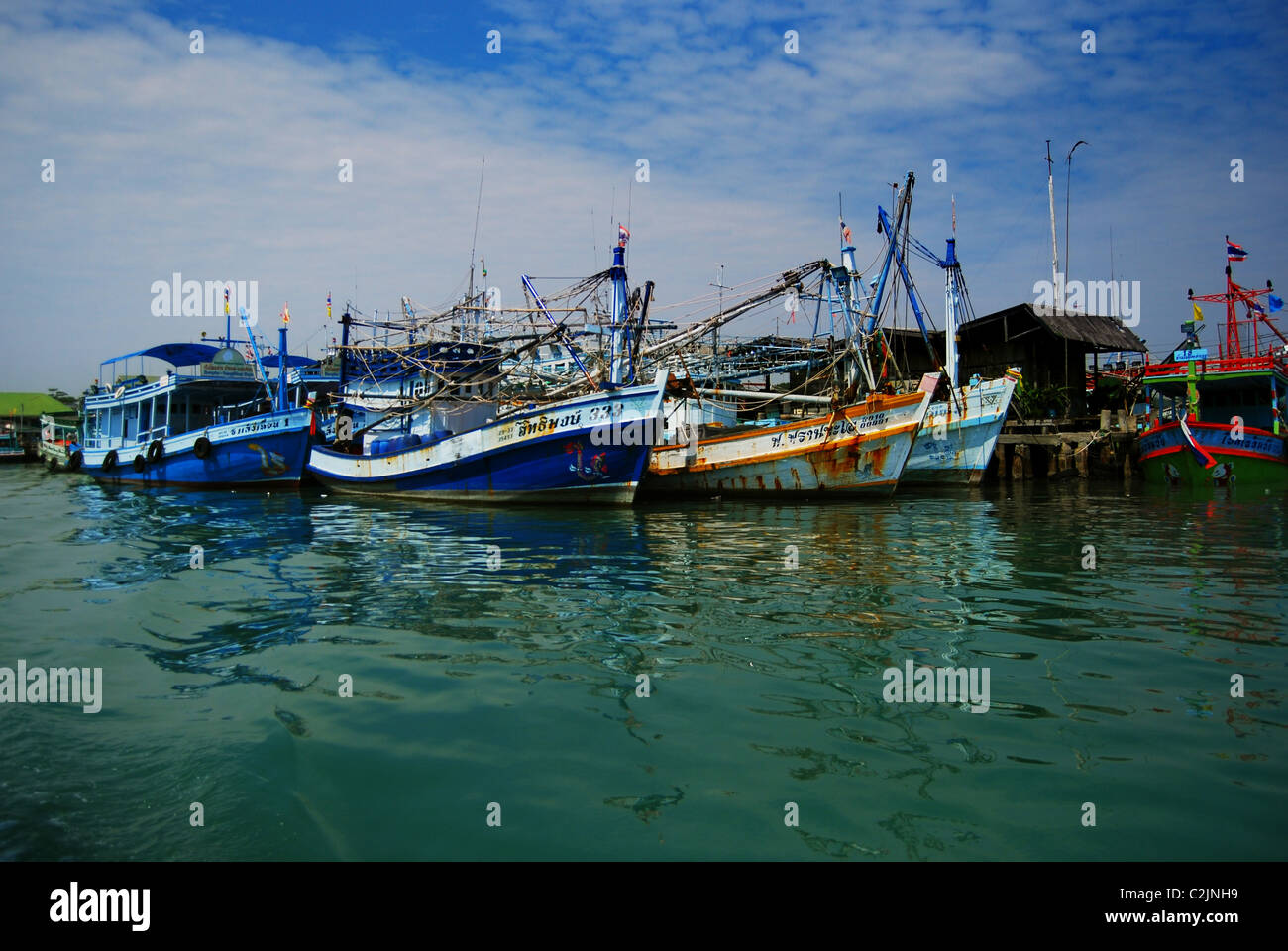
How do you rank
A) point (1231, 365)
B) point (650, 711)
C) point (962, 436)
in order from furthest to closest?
point (1231, 365), point (962, 436), point (650, 711)

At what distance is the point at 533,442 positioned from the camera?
19.7 metres

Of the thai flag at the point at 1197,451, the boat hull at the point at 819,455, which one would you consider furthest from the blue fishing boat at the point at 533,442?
the thai flag at the point at 1197,451

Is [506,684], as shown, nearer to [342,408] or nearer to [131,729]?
[131,729]

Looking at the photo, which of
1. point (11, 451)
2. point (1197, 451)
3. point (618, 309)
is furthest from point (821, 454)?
point (11, 451)

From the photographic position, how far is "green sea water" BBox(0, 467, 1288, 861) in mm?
3672

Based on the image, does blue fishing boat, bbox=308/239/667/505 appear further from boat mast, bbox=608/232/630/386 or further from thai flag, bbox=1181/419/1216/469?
thai flag, bbox=1181/419/1216/469

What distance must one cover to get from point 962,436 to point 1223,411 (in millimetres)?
12329

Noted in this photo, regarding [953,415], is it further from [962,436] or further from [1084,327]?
[1084,327]

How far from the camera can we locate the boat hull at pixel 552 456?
1869 cm

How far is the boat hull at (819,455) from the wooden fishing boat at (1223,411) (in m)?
11.9

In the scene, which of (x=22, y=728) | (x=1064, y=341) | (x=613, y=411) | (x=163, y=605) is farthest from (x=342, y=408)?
(x=1064, y=341)

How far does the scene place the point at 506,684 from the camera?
18.6 feet

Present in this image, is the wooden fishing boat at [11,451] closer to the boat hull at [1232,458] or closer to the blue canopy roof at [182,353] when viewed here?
the blue canopy roof at [182,353]
